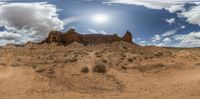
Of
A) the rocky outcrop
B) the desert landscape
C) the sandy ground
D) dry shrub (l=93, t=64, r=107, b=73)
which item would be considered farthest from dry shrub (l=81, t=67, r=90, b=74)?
the rocky outcrop

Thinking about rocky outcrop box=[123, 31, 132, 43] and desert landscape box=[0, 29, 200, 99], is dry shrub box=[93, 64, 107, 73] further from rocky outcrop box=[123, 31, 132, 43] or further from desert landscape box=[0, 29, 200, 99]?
rocky outcrop box=[123, 31, 132, 43]

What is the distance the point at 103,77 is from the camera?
2781cm

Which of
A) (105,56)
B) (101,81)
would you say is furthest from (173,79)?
(105,56)

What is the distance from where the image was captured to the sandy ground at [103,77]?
76.4 feet

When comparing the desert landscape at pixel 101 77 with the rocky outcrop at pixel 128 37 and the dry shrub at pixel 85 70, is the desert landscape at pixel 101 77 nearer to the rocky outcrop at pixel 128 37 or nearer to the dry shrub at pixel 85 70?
the dry shrub at pixel 85 70

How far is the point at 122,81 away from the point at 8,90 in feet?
25.8

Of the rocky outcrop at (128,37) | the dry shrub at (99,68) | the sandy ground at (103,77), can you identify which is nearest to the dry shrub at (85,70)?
the sandy ground at (103,77)

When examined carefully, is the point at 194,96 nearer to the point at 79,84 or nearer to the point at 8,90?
the point at 79,84

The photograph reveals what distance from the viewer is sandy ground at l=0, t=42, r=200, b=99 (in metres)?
23.3

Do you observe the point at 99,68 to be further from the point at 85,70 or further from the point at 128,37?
the point at 128,37

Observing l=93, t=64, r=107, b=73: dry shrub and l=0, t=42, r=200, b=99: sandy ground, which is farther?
l=93, t=64, r=107, b=73: dry shrub

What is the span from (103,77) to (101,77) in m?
0.15

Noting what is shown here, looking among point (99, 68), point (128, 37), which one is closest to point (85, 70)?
point (99, 68)

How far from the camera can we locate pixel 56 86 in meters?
25.5
